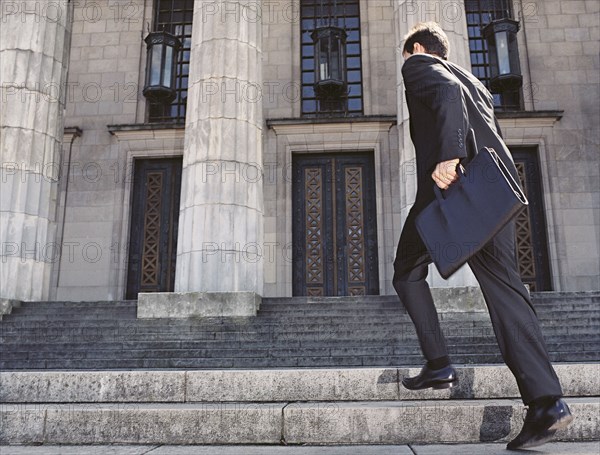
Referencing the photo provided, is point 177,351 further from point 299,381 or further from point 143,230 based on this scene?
point 143,230

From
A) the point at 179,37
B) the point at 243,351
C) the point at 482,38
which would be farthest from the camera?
the point at 179,37

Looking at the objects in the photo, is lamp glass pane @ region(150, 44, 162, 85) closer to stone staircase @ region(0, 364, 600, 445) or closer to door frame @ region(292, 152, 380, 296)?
door frame @ region(292, 152, 380, 296)

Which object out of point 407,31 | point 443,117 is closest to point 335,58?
point 407,31

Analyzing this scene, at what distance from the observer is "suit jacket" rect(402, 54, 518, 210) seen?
342 centimetres

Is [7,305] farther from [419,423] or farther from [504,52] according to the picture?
[504,52]

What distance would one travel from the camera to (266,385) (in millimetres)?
4707

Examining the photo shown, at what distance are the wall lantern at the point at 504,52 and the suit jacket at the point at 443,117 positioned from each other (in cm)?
1241

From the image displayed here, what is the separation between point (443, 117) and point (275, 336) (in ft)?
18.8

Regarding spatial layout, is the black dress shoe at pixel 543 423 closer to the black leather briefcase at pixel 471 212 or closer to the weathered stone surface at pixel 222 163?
the black leather briefcase at pixel 471 212

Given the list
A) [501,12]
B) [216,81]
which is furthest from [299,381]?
[501,12]

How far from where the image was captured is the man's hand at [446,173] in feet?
11.1

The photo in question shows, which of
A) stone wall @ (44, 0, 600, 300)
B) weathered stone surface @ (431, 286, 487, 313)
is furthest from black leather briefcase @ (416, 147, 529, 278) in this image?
stone wall @ (44, 0, 600, 300)

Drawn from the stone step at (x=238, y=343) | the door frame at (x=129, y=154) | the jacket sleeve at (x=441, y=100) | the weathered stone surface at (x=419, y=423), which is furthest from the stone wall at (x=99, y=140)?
the jacket sleeve at (x=441, y=100)

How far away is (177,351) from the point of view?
316 inches
